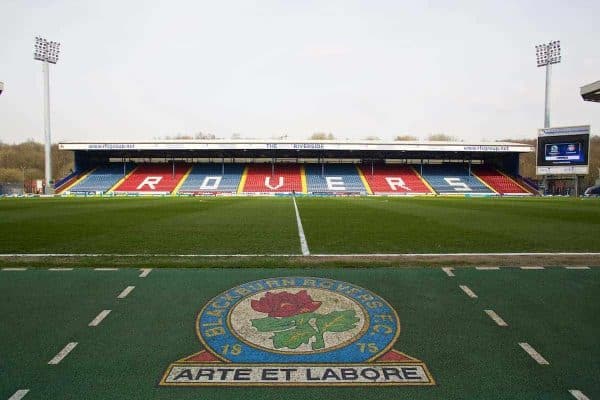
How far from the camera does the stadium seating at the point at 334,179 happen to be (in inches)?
1786

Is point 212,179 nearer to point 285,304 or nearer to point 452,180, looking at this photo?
point 452,180

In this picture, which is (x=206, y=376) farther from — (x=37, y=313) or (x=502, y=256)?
(x=502, y=256)

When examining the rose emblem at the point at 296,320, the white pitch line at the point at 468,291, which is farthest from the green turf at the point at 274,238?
the rose emblem at the point at 296,320

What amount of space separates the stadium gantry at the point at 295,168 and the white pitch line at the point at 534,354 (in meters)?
40.5

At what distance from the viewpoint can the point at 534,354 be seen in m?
3.50

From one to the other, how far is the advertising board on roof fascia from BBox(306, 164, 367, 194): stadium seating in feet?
13.4

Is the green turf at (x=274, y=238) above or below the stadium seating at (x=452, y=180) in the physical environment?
below

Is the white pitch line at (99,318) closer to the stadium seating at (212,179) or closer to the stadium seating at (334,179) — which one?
the stadium seating at (212,179)

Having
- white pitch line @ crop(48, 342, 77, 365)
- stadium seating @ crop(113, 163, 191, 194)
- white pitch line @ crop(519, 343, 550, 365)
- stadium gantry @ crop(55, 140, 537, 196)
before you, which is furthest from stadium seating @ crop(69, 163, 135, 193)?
white pitch line @ crop(519, 343, 550, 365)

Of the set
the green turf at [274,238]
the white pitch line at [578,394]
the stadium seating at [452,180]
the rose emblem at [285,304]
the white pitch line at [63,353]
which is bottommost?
the green turf at [274,238]

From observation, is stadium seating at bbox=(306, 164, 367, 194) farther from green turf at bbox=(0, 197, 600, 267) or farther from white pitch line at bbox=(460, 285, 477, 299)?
white pitch line at bbox=(460, 285, 477, 299)

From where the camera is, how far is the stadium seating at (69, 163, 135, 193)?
44.2 m

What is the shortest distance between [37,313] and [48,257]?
11.1 feet

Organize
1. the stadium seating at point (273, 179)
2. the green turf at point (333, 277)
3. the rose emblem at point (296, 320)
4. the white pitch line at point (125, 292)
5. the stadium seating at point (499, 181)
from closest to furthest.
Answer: the green turf at point (333, 277) < the rose emblem at point (296, 320) < the white pitch line at point (125, 292) < the stadium seating at point (273, 179) < the stadium seating at point (499, 181)
